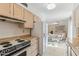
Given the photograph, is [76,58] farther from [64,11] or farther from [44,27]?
[44,27]

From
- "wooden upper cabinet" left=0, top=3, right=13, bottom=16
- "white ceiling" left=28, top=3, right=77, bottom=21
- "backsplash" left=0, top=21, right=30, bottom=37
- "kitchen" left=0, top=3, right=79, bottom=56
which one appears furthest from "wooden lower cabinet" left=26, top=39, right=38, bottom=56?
"wooden upper cabinet" left=0, top=3, right=13, bottom=16

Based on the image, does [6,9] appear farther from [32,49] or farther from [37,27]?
[37,27]

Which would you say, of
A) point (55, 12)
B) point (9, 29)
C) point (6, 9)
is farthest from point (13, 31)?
point (55, 12)

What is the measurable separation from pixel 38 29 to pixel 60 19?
3.27 ft

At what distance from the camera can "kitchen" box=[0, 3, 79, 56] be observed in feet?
7.26

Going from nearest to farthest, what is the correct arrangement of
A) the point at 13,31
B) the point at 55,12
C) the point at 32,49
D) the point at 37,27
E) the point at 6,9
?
the point at 6,9 < the point at 13,31 < the point at 32,49 < the point at 55,12 < the point at 37,27

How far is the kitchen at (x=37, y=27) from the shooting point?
2.21 m

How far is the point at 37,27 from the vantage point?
3975 millimetres

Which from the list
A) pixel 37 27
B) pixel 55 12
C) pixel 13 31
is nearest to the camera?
pixel 13 31

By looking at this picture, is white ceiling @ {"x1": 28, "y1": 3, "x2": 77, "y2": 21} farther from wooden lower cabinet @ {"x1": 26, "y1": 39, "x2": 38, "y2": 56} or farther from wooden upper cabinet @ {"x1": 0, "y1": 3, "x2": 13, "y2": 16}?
wooden upper cabinet @ {"x1": 0, "y1": 3, "x2": 13, "y2": 16}

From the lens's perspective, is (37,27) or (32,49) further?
(37,27)

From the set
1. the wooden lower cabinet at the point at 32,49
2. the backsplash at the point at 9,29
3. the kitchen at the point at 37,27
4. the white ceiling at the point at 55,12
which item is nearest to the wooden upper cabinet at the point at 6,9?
the kitchen at the point at 37,27

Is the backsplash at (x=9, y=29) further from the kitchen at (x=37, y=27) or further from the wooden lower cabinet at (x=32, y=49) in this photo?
the wooden lower cabinet at (x=32, y=49)

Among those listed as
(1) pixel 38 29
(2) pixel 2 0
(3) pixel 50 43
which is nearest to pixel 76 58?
(2) pixel 2 0
